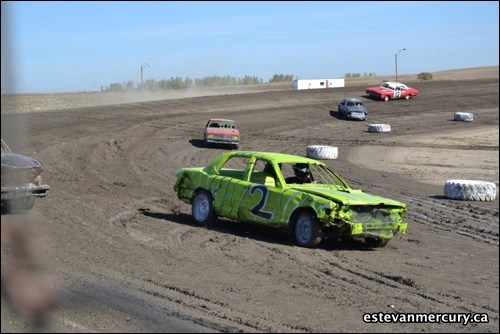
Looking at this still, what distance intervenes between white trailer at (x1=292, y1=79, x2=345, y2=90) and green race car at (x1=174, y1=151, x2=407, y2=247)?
52186 millimetres

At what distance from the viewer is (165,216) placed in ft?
42.3

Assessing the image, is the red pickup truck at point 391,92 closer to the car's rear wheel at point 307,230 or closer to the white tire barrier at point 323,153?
the white tire barrier at point 323,153

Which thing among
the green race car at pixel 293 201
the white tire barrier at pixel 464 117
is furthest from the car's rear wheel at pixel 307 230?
the white tire barrier at pixel 464 117

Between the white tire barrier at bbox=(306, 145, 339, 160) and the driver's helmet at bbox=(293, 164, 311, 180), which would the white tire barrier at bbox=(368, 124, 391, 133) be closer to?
the white tire barrier at bbox=(306, 145, 339, 160)

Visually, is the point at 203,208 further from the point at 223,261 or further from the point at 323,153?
the point at 323,153

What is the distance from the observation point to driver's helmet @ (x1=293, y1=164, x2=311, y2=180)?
38.1ft

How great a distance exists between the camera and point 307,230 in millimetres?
10352

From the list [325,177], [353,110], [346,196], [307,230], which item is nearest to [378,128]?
[353,110]

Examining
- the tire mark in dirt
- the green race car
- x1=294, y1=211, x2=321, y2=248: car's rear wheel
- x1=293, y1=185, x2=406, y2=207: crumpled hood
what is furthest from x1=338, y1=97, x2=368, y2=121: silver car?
the tire mark in dirt

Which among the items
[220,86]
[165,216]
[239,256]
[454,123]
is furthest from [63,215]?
[220,86]

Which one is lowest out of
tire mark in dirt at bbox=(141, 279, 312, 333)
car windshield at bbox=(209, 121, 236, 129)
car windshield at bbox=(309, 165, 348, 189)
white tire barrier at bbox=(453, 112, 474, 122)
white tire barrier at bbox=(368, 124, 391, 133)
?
white tire barrier at bbox=(368, 124, 391, 133)

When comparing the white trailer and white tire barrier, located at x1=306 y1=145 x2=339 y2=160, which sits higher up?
the white trailer

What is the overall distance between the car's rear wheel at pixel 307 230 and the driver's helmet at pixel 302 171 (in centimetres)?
119

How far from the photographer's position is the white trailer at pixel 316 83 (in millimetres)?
64250
